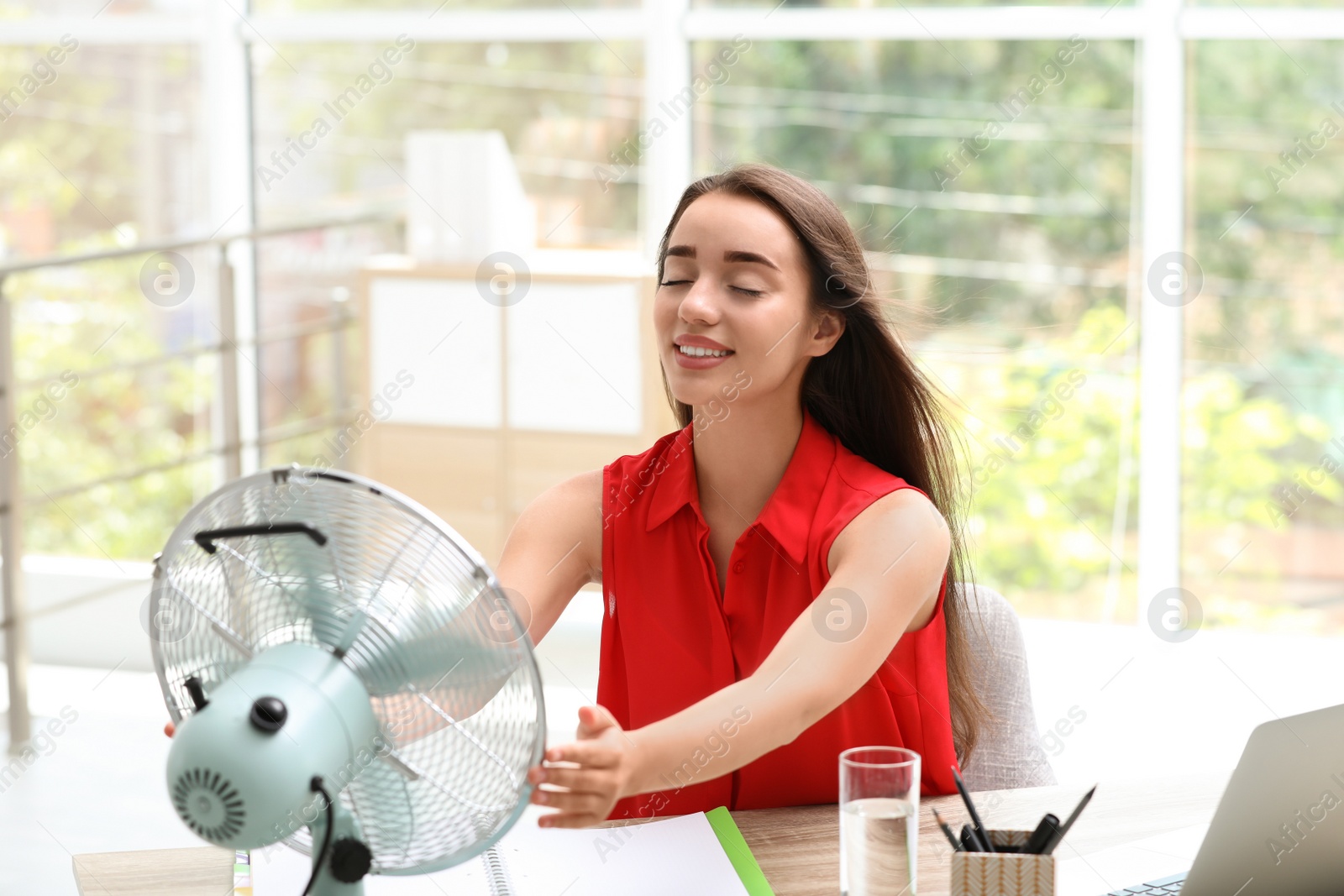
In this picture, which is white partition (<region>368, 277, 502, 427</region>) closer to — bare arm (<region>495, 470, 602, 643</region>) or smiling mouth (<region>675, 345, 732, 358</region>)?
bare arm (<region>495, 470, 602, 643</region>)

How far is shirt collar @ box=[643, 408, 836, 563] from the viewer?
150 centimetres

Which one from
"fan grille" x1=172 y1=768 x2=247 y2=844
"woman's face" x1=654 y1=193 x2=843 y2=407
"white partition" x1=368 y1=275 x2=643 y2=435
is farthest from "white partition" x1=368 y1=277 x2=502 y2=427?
"fan grille" x1=172 y1=768 x2=247 y2=844

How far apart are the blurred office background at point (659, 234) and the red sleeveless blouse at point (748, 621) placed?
1701mm

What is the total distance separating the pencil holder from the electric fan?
13.8 inches

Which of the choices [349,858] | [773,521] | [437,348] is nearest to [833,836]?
[773,521]

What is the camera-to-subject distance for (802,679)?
4.23 ft

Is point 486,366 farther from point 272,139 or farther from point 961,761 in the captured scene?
point 961,761

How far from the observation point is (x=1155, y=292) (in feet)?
11.8

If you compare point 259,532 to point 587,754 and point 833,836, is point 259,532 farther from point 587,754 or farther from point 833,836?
point 833,836

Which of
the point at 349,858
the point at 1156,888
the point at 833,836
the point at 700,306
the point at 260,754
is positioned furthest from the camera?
the point at 700,306

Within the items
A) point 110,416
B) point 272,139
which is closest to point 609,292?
point 272,139

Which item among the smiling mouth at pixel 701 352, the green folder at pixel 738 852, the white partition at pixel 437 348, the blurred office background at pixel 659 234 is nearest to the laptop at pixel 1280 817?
the green folder at pixel 738 852

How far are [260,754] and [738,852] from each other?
50cm

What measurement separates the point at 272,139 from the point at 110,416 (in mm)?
975
